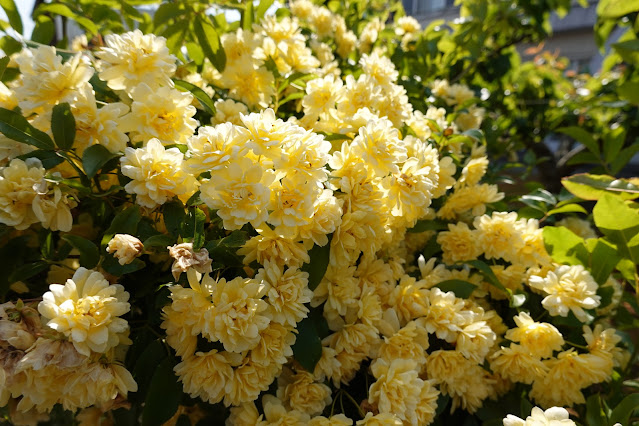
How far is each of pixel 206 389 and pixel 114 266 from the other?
0.22 meters

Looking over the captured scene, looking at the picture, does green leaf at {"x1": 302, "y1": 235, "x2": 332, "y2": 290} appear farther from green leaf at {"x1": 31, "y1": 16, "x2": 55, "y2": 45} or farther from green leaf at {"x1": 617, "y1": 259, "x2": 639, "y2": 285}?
green leaf at {"x1": 31, "y1": 16, "x2": 55, "y2": 45}

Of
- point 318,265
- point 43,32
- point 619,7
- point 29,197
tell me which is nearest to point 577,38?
point 619,7

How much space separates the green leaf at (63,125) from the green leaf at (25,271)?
195 mm

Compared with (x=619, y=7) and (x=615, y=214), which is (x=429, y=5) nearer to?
(x=619, y=7)

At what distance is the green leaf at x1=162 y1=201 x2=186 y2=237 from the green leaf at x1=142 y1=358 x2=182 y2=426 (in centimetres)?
21

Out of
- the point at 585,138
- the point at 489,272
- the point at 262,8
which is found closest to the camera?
the point at 489,272

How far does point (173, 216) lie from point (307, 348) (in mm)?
294

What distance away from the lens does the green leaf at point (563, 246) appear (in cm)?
94

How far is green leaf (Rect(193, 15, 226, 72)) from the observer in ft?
3.24

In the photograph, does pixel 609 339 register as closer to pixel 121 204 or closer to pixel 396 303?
pixel 396 303

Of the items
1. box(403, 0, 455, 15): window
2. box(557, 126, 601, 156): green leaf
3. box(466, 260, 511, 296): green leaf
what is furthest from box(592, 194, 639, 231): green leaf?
box(403, 0, 455, 15): window

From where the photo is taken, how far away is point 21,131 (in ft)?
2.33

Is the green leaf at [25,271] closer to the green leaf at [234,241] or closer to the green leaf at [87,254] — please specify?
the green leaf at [87,254]

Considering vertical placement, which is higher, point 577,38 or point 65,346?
point 65,346
